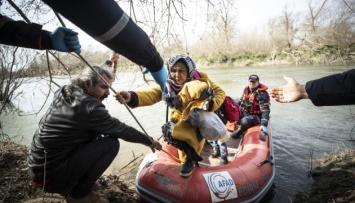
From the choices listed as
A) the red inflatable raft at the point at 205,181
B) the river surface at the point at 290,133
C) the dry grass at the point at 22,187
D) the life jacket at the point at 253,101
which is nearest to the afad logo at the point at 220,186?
the red inflatable raft at the point at 205,181

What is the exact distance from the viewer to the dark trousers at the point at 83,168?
6.81 ft

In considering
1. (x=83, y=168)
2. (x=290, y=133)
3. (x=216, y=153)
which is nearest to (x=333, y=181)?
(x=216, y=153)

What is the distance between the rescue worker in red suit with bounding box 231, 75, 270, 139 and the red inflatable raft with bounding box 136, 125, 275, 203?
4.42ft

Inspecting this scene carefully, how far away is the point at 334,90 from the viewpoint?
4.62ft

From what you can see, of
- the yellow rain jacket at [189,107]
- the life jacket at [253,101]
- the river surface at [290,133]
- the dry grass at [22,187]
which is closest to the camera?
the dry grass at [22,187]

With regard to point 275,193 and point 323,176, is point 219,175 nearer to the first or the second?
point 275,193

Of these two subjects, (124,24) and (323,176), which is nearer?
(124,24)

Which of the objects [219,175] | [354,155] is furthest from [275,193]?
[354,155]

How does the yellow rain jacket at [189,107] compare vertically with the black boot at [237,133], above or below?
above

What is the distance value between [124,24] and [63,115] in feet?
4.15

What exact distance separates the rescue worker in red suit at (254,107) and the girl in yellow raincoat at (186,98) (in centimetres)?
198

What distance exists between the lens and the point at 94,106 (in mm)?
2004

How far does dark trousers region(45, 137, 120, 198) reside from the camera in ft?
6.81

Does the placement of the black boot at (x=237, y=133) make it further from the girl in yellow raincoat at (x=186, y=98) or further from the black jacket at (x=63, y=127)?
the black jacket at (x=63, y=127)
